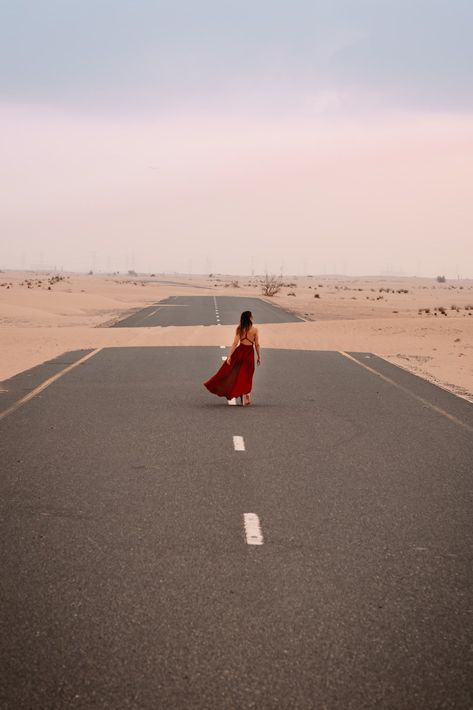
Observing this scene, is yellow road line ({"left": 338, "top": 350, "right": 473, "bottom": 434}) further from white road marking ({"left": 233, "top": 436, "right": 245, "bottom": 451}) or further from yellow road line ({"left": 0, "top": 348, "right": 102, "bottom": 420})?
yellow road line ({"left": 0, "top": 348, "right": 102, "bottom": 420})

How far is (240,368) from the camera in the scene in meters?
14.7

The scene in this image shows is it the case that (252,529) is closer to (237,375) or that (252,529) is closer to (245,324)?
(237,375)

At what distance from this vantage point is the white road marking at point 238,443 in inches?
430

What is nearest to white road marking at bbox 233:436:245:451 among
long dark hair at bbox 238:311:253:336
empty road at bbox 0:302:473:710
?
empty road at bbox 0:302:473:710

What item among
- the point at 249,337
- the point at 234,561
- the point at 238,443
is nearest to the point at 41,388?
the point at 249,337

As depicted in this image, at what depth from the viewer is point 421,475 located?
Answer: 31.6ft

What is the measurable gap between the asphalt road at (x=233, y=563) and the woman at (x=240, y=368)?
1.43 meters

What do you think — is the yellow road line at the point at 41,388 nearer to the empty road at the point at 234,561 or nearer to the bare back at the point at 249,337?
the empty road at the point at 234,561

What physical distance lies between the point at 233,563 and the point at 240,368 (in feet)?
27.4

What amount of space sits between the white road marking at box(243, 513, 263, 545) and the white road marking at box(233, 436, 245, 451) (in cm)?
311

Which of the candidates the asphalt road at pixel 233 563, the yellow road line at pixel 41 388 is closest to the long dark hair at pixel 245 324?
the asphalt road at pixel 233 563

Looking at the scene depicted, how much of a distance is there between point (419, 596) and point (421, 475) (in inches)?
151

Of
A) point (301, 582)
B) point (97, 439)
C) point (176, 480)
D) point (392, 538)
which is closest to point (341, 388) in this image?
point (97, 439)

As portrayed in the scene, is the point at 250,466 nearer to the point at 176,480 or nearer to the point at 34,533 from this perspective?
the point at 176,480
